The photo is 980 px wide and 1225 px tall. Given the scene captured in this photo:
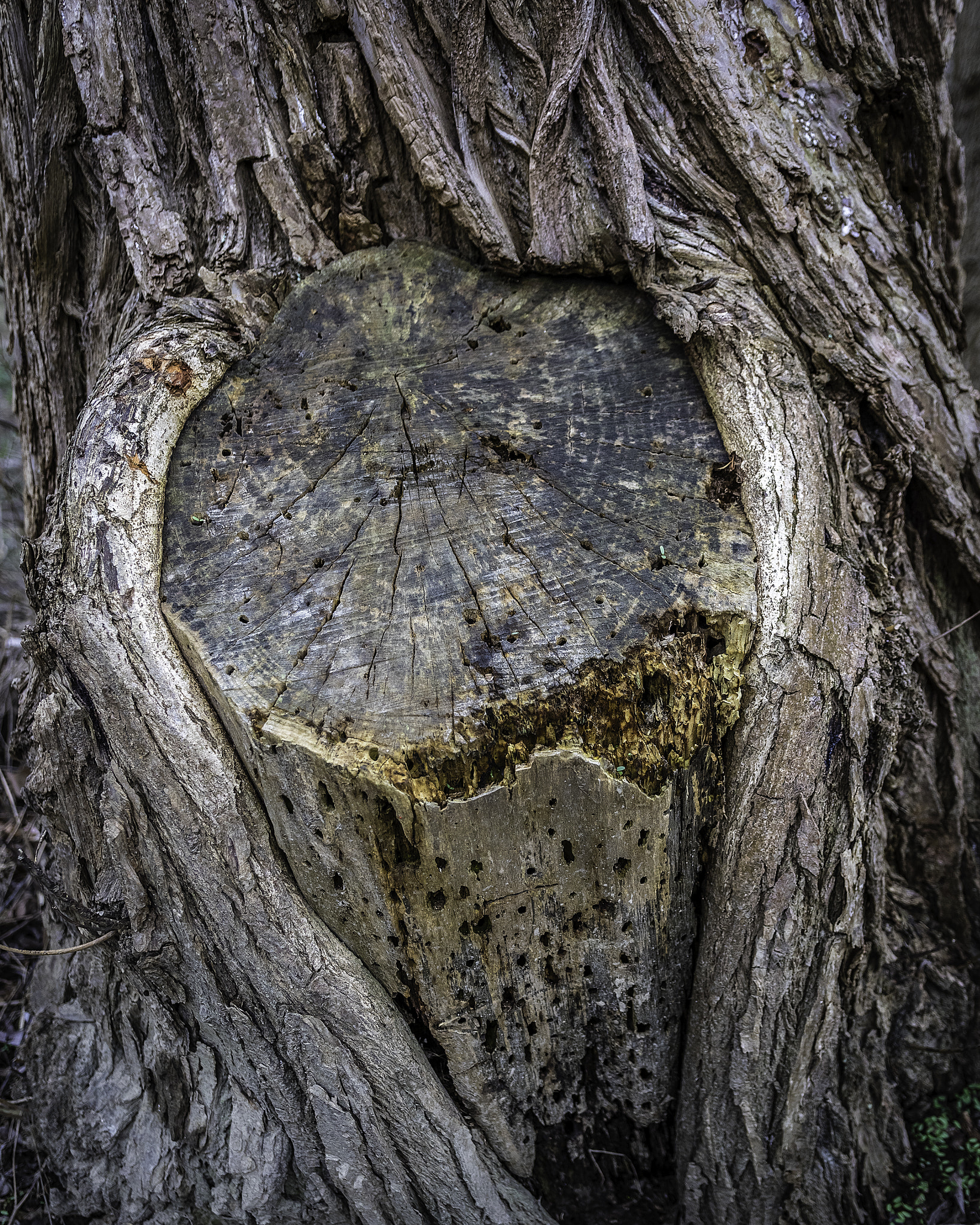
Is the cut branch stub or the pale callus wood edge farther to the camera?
the pale callus wood edge

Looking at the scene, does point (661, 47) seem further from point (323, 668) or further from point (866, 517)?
point (323, 668)

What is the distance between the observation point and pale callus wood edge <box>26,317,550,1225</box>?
159cm

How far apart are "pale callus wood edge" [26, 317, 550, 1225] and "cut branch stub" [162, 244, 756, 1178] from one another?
2.6 inches

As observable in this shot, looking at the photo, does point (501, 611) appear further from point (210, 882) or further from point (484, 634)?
point (210, 882)

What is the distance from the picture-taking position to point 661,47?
1.89 m

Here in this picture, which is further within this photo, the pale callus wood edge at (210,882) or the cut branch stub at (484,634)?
the pale callus wood edge at (210,882)

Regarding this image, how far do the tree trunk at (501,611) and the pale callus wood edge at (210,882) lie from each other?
0.01m

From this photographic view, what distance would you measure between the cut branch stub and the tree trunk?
0.03ft

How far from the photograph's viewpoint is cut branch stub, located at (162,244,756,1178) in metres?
1.47

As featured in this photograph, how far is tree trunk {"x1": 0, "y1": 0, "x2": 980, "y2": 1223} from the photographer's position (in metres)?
1.55

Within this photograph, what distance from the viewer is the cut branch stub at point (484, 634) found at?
1.47 metres

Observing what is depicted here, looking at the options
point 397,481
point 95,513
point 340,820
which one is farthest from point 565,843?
point 95,513

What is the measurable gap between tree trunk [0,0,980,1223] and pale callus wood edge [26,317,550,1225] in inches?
0.4

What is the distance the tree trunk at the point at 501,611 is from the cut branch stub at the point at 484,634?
11 millimetres
